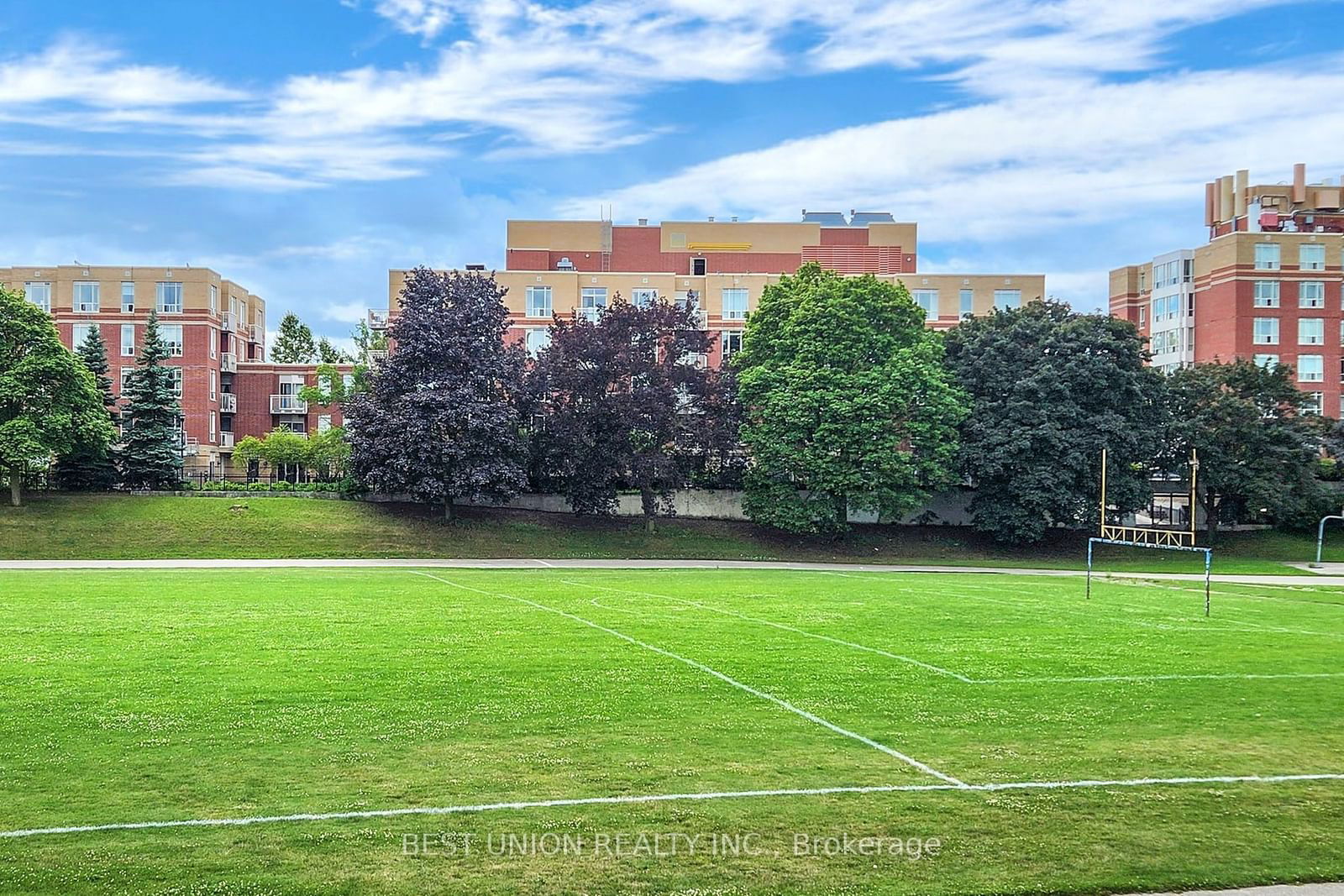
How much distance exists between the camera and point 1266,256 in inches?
3169

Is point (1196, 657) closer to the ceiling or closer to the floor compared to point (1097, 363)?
closer to the floor

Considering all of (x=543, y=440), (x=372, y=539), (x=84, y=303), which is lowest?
(x=372, y=539)

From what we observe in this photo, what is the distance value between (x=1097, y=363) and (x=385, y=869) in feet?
174

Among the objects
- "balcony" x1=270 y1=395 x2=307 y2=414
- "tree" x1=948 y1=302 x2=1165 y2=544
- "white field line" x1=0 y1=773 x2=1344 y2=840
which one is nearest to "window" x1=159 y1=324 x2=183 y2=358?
"balcony" x1=270 y1=395 x2=307 y2=414

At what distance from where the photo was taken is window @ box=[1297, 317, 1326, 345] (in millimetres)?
80375

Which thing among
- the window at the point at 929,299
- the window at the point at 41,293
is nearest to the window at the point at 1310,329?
the window at the point at 929,299

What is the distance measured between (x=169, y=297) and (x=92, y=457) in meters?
25.0

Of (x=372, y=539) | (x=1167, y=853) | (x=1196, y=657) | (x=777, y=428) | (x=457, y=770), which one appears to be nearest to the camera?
(x=1167, y=853)

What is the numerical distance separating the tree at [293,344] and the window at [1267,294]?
292ft

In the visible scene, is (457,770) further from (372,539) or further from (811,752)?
(372,539)

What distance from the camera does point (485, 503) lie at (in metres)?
60.7

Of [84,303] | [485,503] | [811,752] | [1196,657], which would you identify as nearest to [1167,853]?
[811,752]

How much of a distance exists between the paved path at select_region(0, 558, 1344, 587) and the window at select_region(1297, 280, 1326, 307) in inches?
1427

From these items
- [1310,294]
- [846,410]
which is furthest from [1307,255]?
[846,410]
